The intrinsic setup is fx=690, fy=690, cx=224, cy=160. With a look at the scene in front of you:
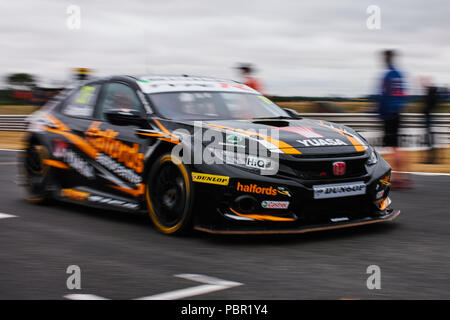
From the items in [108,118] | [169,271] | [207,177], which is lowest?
[169,271]

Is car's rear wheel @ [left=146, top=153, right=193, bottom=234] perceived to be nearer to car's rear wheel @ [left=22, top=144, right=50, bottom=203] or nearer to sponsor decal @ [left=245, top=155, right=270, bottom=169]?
sponsor decal @ [left=245, top=155, right=270, bottom=169]

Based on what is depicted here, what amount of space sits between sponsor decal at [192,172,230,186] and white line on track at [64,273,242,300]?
1043 mm

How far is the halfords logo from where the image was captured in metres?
6.25

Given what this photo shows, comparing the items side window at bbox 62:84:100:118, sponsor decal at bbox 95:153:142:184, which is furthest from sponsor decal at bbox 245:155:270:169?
side window at bbox 62:84:100:118

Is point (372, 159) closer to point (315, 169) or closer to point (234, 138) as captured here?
point (315, 169)

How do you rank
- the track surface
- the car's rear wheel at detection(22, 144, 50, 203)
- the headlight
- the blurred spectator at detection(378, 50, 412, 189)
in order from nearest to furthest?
1. the track surface
2. the headlight
3. the car's rear wheel at detection(22, 144, 50, 203)
4. the blurred spectator at detection(378, 50, 412, 189)

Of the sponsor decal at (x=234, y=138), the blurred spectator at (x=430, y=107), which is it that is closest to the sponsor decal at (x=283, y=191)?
the sponsor decal at (x=234, y=138)

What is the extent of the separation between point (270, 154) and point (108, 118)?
177cm

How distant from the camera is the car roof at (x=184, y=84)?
263 inches

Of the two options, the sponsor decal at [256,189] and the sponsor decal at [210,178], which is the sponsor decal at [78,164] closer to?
the sponsor decal at [210,178]

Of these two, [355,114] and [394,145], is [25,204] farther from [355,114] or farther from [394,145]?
[355,114]

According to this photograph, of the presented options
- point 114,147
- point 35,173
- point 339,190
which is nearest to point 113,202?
point 114,147

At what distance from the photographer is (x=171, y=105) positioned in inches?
254
